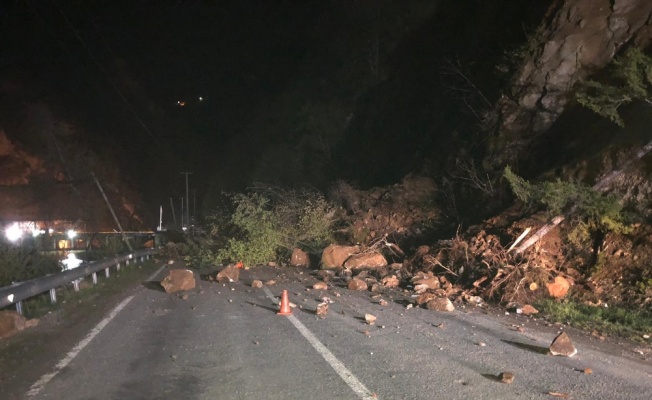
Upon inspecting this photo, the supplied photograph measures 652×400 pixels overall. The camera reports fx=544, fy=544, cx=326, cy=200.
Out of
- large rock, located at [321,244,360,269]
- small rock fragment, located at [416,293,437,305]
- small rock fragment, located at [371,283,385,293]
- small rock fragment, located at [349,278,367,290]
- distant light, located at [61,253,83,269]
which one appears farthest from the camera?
large rock, located at [321,244,360,269]

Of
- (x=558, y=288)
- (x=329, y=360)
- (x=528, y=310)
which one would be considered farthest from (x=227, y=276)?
(x=329, y=360)

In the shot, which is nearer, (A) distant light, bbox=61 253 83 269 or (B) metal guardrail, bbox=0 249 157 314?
(B) metal guardrail, bbox=0 249 157 314

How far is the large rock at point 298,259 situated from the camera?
61.9 ft

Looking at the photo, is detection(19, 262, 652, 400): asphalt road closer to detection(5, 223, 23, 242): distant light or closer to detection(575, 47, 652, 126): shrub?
detection(575, 47, 652, 126): shrub

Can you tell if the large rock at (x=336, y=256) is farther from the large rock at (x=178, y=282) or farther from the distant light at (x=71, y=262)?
the distant light at (x=71, y=262)

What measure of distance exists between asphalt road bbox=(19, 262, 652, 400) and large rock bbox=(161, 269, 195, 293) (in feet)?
9.01

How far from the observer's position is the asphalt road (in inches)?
219

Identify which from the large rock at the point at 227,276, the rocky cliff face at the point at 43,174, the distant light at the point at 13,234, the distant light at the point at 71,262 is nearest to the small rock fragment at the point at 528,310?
the large rock at the point at 227,276

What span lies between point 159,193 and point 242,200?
2084 inches

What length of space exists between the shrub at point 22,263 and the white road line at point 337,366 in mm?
6989

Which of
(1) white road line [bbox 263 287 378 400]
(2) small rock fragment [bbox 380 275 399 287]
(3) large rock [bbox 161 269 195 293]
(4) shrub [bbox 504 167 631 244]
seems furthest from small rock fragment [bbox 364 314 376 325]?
(3) large rock [bbox 161 269 195 293]

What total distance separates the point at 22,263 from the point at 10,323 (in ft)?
15.1

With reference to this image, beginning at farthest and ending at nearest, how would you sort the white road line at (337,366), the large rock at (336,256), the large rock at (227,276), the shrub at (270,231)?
the shrub at (270,231), the large rock at (336,256), the large rock at (227,276), the white road line at (337,366)

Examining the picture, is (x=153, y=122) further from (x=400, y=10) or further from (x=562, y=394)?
(x=562, y=394)
